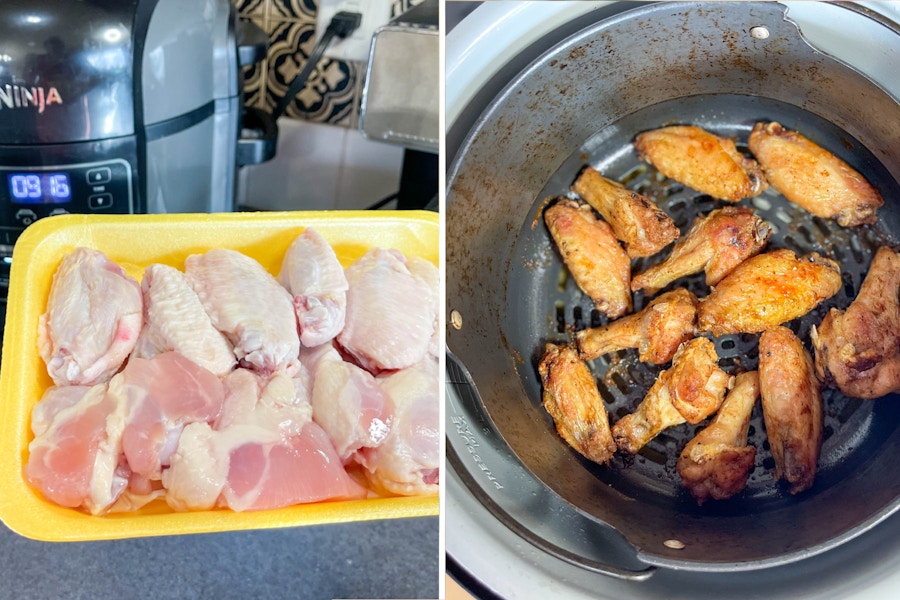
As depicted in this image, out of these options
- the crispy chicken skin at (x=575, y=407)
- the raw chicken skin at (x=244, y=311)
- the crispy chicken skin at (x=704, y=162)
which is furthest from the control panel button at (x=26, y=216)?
the crispy chicken skin at (x=704, y=162)

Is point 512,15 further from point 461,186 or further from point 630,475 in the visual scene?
point 630,475

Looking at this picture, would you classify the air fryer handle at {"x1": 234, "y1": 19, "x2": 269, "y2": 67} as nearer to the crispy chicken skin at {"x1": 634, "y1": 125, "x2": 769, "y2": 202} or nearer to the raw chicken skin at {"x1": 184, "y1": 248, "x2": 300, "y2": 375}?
the raw chicken skin at {"x1": 184, "y1": 248, "x2": 300, "y2": 375}

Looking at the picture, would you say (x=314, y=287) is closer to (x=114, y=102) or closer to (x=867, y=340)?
(x=114, y=102)

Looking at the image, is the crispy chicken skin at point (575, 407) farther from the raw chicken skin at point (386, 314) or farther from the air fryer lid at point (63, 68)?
the air fryer lid at point (63, 68)

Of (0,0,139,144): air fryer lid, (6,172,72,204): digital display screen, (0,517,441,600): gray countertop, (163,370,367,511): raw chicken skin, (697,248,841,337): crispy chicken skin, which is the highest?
(0,0,139,144): air fryer lid

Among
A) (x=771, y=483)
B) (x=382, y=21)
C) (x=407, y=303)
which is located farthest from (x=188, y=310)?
(x=771, y=483)

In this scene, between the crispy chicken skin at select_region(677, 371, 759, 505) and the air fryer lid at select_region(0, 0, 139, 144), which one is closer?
the air fryer lid at select_region(0, 0, 139, 144)

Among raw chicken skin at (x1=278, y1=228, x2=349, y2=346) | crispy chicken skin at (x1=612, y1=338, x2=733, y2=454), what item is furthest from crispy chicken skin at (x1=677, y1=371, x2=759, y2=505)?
raw chicken skin at (x1=278, y1=228, x2=349, y2=346)

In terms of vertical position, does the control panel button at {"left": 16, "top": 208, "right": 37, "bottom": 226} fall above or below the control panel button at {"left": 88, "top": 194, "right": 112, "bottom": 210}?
below
